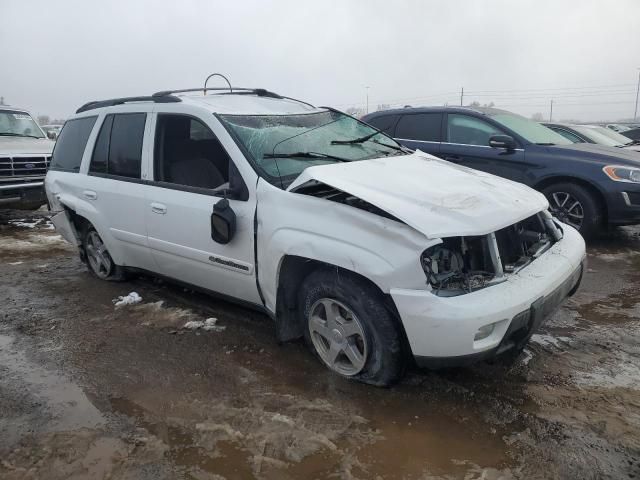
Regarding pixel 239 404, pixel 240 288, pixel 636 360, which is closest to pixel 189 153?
pixel 240 288

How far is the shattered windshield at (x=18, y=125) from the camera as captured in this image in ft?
31.1

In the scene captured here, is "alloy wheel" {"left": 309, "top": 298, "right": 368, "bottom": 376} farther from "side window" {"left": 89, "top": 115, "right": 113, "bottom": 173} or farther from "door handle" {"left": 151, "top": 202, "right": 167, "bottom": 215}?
"side window" {"left": 89, "top": 115, "right": 113, "bottom": 173}

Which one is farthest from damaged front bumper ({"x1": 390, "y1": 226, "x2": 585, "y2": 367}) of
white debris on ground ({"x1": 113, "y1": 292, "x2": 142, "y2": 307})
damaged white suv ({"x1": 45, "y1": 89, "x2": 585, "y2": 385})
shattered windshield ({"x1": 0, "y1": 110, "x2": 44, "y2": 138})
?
shattered windshield ({"x1": 0, "y1": 110, "x2": 44, "y2": 138})

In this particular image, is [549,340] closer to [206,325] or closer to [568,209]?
[206,325]

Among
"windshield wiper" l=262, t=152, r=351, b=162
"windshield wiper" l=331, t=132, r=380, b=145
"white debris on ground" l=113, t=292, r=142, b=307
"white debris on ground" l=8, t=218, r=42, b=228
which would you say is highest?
"windshield wiper" l=331, t=132, r=380, b=145

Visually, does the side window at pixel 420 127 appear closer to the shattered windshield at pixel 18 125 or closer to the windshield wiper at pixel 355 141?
the windshield wiper at pixel 355 141

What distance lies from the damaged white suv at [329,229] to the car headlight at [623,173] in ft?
9.56

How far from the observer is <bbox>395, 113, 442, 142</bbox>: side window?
285 inches

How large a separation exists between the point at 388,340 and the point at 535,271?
37.9 inches

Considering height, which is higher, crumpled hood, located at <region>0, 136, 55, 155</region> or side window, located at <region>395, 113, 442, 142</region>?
side window, located at <region>395, 113, 442, 142</region>

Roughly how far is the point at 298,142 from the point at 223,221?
2.74 feet

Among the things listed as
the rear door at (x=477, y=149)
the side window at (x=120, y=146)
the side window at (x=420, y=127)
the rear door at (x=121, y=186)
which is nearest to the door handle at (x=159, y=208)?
the rear door at (x=121, y=186)

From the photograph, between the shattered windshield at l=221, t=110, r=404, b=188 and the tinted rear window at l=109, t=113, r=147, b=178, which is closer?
the shattered windshield at l=221, t=110, r=404, b=188

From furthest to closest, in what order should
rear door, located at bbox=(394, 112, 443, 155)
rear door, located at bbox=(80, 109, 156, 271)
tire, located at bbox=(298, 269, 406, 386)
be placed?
rear door, located at bbox=(394, 112, 443, 155), rear door, located at bbox=(80, 109, 156, 271), tire, located at bbox=(298, 269, 406, 386)
